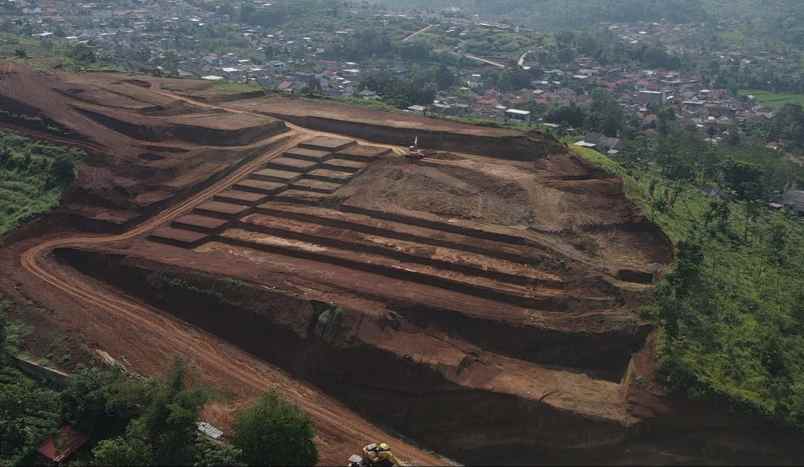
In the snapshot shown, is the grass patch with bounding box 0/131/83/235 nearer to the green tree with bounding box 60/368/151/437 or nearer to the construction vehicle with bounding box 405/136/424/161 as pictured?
the green tree with bounding box 60/368/151/437

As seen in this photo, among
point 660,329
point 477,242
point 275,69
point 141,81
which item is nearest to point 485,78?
point 275,69

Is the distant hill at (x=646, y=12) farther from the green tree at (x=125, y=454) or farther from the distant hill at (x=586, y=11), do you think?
A: the green tree at (x=125, y=454)

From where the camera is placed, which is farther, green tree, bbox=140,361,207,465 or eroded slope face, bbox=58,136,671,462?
eroded slope face, bbox=58,136,671,462

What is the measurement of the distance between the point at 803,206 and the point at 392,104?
36872mm

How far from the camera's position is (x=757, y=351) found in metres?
26.9

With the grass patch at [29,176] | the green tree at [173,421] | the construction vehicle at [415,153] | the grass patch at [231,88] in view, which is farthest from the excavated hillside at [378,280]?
the grass patch at [231,88]

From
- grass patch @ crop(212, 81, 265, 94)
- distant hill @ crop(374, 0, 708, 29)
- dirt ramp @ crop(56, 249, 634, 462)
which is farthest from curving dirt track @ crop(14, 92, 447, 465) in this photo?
distant hill @ crop(374, 0, 708, 29)

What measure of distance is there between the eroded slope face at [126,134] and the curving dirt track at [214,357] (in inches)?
135

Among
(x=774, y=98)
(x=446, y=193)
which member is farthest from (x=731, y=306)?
(x=774, y=98)

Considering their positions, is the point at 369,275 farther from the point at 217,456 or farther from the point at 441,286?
the point at 217,456

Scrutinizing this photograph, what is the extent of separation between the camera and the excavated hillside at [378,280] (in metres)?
25.3

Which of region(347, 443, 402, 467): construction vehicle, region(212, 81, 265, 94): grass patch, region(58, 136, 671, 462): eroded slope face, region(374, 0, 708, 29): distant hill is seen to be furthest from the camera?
region(374, 0, 708, 29): distant hill

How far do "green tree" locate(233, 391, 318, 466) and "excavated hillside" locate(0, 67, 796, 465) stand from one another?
2.64 meters

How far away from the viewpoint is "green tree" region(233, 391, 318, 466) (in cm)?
2186
